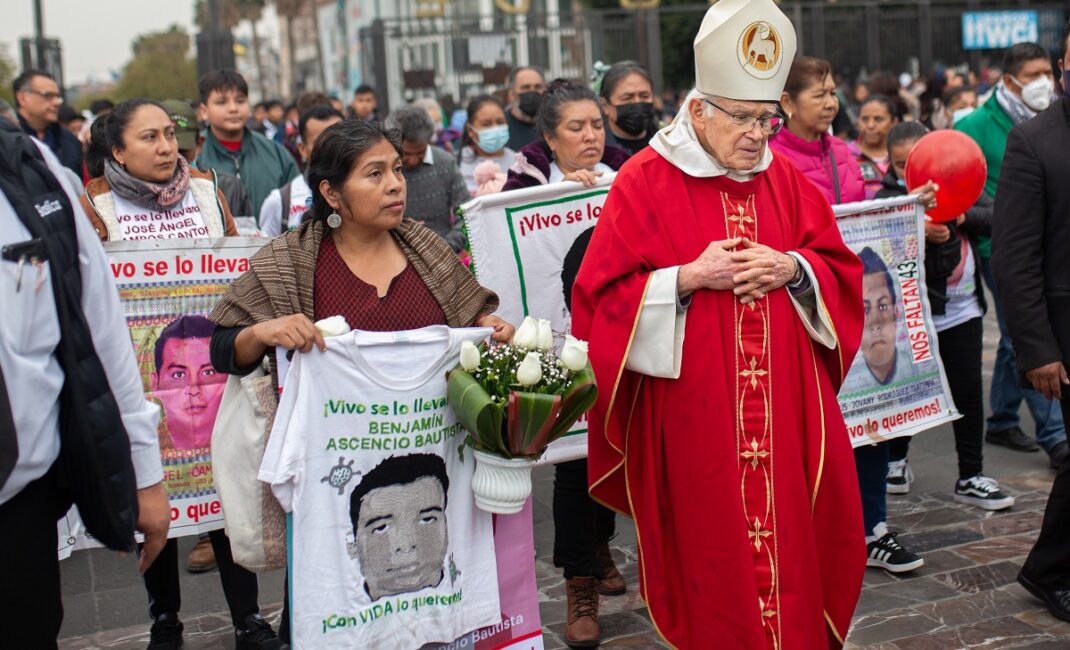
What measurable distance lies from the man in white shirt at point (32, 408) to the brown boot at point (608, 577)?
110 inches

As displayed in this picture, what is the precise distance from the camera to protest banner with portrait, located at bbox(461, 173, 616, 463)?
15.7ft

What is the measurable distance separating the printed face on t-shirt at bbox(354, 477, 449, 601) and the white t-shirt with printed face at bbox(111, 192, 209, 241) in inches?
76.9

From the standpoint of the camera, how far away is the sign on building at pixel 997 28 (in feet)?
91.9

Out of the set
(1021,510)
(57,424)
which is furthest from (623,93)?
(57,424)

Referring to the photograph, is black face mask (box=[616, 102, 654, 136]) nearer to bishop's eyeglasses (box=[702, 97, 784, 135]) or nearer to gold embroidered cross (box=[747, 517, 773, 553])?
bishop's eyeglasses (box=[702, 97, 784, 135])

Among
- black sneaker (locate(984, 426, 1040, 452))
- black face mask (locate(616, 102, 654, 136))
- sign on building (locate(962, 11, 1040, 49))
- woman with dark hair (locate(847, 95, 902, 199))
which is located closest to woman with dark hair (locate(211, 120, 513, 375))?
black face mask (locate(616, 102, 654, 136))

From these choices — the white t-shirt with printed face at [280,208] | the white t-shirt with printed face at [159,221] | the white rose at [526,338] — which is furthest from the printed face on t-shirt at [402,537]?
the white t-shirt with printed face at [280,208]

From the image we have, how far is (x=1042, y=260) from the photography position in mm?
4594

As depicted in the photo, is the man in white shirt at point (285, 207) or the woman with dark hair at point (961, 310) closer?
the woman with dark hair at point (961, 310)

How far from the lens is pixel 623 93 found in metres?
6.15

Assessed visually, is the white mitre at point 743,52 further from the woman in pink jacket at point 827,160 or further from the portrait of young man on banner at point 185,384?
the portrait of young man on banner at point 185,384

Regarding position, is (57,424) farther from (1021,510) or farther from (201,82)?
(201,82)

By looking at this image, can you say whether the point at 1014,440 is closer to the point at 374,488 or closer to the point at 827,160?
the point at 827,160

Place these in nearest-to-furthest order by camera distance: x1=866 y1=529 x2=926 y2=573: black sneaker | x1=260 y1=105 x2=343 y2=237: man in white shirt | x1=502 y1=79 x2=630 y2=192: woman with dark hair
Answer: x1=502 y1=79 x2=630 y2=192: woman with dark hair → x1=866 y1=529 x2=926 y2=573: black sneaker → x1=260 y1=105 x2=343 y2=237: man in white shirt
